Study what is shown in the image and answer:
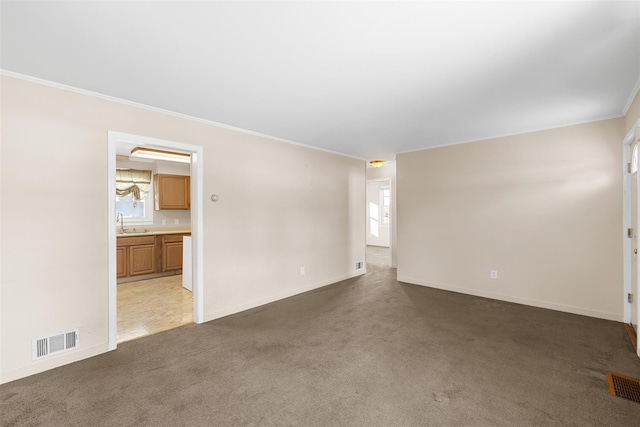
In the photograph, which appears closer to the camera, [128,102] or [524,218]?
[128,102]

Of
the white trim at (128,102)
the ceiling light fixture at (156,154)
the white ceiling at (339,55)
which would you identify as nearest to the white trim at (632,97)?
the white ceiling at (339,55)

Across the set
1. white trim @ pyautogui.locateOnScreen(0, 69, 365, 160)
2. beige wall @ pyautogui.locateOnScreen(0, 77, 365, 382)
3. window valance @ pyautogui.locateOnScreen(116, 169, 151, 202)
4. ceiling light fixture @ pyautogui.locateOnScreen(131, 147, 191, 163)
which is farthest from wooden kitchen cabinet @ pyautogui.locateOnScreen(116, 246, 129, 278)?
white trim @ pyautogui.locateOnScreen(0, 69, 365, 160)

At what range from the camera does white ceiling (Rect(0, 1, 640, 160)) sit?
5.31 feet

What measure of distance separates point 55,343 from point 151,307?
4.98 feet

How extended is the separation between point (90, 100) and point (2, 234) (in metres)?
1.31

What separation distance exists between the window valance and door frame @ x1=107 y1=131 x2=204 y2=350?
3418 millimetres

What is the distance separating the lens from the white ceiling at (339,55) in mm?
1619

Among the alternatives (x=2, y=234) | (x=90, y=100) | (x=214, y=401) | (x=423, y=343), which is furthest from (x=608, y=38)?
(x=2, y=234)

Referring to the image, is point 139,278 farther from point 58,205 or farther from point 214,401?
point 214,401

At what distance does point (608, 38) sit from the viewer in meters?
1.86

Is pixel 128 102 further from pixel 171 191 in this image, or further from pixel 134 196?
pixel 134 196

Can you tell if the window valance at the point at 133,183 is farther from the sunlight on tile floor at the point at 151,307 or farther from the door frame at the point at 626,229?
the door frame at the point at 626,229

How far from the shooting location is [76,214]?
262cm

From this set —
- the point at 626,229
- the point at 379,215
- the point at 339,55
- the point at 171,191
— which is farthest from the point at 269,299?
the point at 379,215
